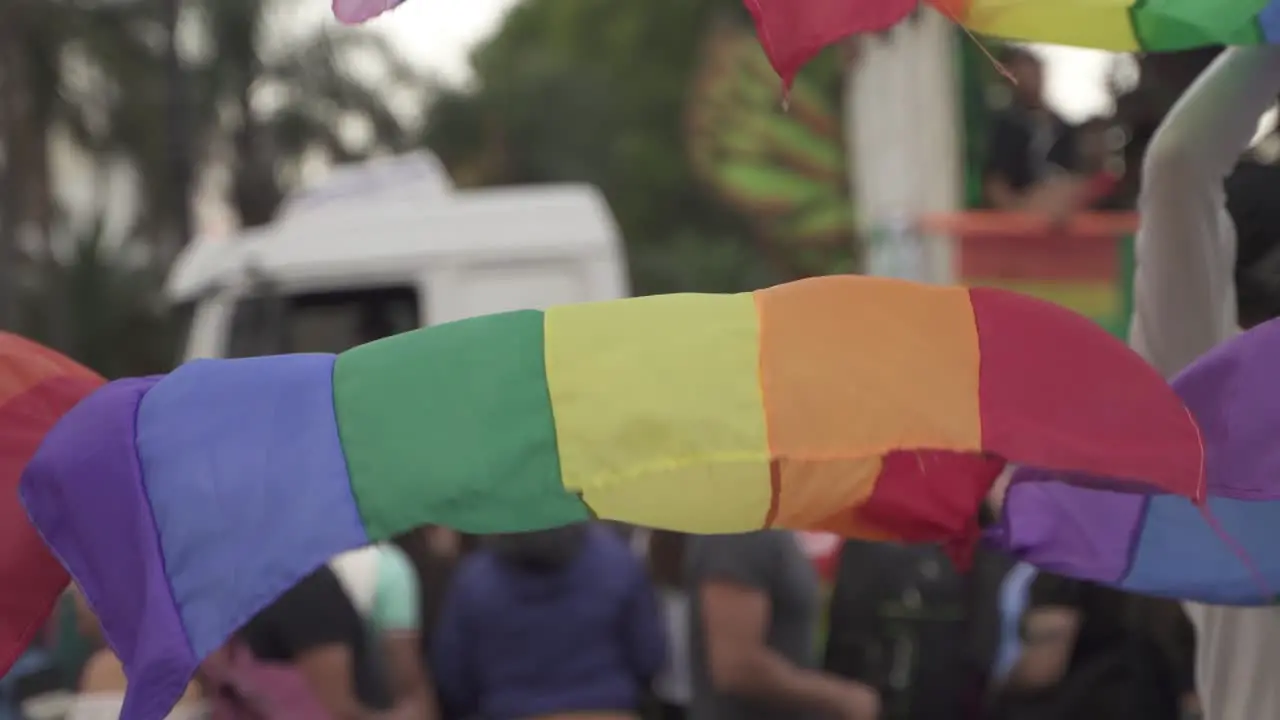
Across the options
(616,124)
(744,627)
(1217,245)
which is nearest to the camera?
(1217,245)

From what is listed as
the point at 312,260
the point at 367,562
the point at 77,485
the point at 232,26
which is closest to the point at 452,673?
the point at 367,562

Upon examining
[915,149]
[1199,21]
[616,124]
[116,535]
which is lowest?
[616,124]

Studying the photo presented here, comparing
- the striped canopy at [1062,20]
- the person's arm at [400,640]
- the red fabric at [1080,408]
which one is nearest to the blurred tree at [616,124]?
the person's arm at [400,640]

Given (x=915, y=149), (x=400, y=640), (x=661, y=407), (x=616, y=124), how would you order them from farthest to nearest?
(x=616, y=124) → (x=915, y=149) → (x=400, y=640) → (x=661, y=407)

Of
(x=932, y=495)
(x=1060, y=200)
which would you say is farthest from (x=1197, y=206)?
(x=1060, y=200)

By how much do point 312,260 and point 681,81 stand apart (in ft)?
94.8

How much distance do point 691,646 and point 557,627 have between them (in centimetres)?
37

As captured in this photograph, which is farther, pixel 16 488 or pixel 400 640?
pixel 400 640

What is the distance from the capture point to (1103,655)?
3576 mm

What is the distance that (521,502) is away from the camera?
2258 millimetres

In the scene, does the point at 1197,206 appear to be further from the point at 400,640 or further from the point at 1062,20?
the point at 400,640

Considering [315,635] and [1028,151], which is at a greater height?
[315,635]

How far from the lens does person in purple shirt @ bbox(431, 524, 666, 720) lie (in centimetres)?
365

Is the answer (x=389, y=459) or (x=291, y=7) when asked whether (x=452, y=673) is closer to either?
(x=389, y=459)
